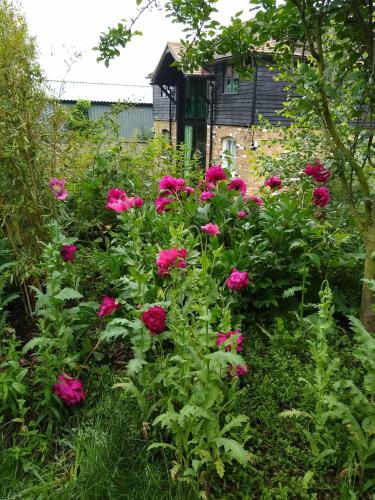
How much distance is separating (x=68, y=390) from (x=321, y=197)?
6.52 feet

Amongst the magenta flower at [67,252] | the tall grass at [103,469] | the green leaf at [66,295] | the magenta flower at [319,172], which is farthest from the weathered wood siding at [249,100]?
the tall grass at [103,469]

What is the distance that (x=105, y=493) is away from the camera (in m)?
1.88

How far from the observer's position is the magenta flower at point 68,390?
2.25m

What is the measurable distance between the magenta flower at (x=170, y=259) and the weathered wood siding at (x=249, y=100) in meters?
11.1

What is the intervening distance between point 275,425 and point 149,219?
5.51ft

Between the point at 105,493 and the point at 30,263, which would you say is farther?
the point at 30,263

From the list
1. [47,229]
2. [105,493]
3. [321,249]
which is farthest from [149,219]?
[105,493]

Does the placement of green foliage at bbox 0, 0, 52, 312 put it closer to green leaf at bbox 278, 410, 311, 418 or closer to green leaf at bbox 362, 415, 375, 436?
green leaf at bbox 278, 410, 311, 418

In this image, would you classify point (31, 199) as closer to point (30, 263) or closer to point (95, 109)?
point (30, 263)

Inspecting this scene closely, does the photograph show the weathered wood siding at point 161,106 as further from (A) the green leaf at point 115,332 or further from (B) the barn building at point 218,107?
(A) the green leaf at point 115,332

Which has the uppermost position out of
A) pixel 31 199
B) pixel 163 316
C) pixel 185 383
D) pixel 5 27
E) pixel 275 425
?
pixel 5 27

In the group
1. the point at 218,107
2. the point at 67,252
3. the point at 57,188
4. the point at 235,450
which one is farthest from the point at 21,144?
the point at 218,107

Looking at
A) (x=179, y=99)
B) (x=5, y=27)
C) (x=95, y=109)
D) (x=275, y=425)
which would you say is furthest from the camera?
(x=95, y=109)

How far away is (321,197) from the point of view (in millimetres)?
2979
